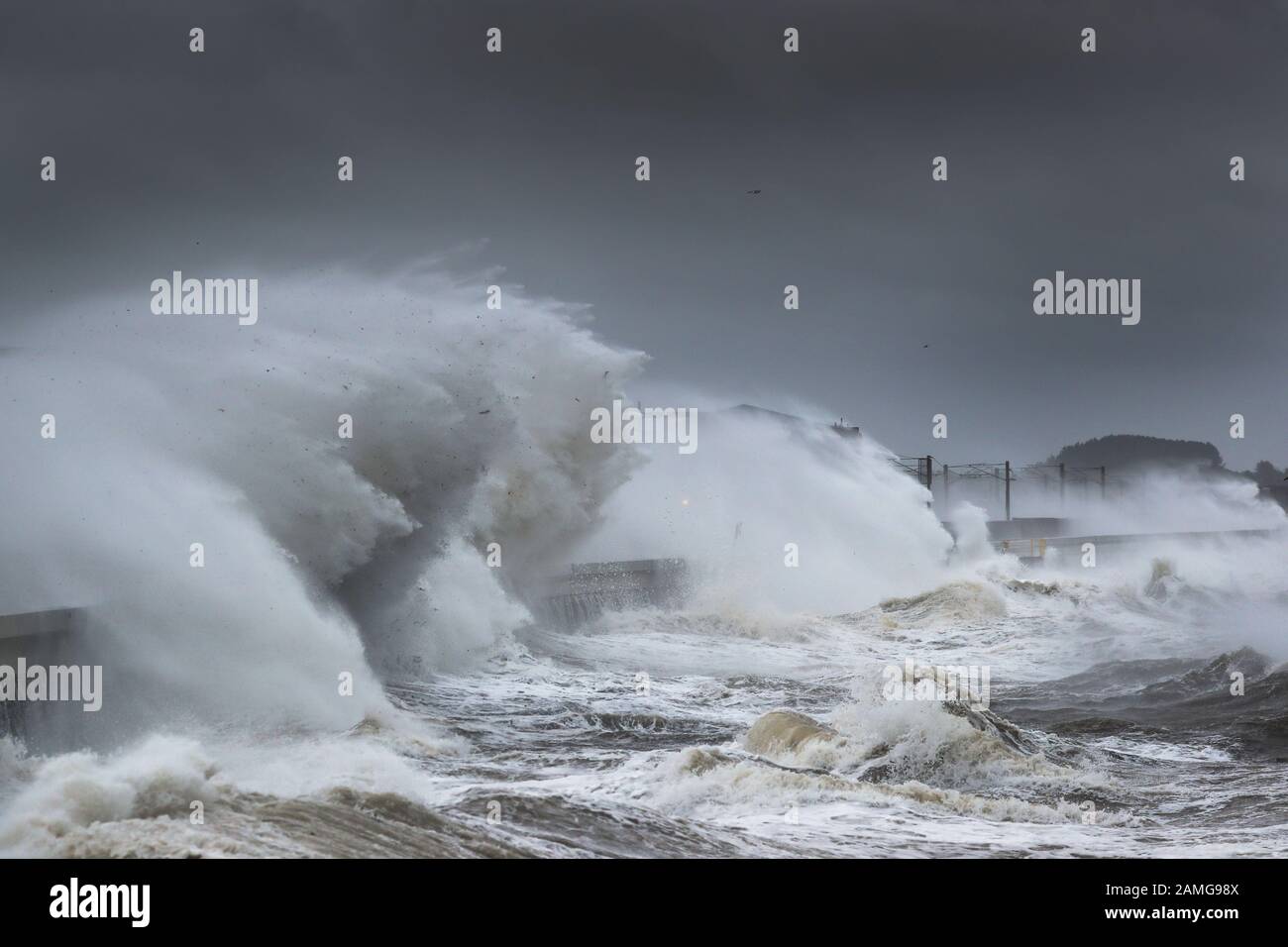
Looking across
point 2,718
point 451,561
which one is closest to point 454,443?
point 451,561

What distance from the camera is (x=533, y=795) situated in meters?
9.65

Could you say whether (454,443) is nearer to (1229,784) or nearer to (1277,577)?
(1229,784)

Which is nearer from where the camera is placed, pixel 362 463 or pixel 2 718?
pixel 2 718

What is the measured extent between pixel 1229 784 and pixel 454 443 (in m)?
12.2

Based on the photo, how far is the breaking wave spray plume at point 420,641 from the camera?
8.83 meters

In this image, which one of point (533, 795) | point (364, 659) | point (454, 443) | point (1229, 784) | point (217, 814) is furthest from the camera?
point (454, 443)

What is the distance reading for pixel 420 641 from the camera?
17844mm

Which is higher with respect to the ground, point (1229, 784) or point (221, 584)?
point (221, 584)

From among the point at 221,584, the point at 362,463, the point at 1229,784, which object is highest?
the point at 362,463

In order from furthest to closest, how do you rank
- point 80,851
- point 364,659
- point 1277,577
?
point 1277,577 < point 364,659 < point 80,851

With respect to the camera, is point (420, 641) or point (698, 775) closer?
point (698, 775)

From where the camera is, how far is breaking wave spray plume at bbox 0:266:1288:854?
8.83 metres
